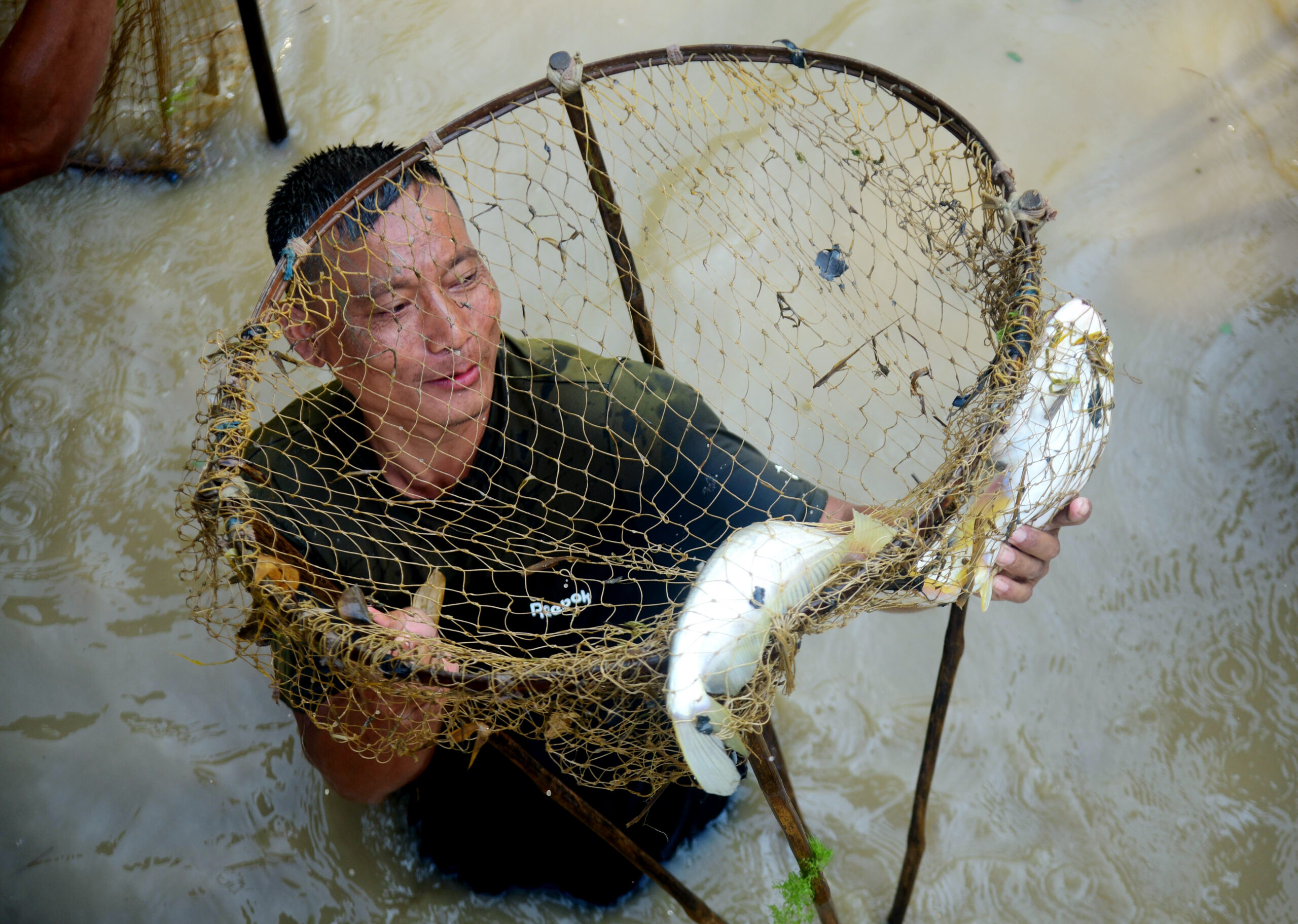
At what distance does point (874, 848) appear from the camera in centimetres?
298

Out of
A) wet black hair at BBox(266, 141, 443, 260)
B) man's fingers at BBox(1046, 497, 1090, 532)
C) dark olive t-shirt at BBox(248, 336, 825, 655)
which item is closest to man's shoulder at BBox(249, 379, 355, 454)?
dark olive t-shirt at BBox(248, 336, 825, 655)

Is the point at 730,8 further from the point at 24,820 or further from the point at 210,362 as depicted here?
the point at 24,820

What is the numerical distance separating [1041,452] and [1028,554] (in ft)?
0.80

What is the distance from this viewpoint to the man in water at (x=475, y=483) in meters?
2.06

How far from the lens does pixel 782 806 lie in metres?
1.90

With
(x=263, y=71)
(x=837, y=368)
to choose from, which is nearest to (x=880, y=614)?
(x=837, y=368)

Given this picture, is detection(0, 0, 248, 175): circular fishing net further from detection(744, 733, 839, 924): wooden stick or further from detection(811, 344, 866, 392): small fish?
detection(744, 733, 839, 924): wooden stick

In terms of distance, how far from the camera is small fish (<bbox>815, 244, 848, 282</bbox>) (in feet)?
7.61

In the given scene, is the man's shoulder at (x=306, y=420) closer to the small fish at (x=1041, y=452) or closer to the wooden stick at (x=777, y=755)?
the wooden stick at (x=777, y=755)

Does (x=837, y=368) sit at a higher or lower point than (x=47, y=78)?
higher

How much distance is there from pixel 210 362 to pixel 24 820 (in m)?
2.09

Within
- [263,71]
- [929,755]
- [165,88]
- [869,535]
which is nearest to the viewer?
[869,535]

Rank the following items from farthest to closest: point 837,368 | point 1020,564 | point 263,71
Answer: point 263,71, point 837,368, point 1020,564

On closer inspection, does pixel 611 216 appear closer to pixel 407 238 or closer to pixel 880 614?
pixel 407 238
